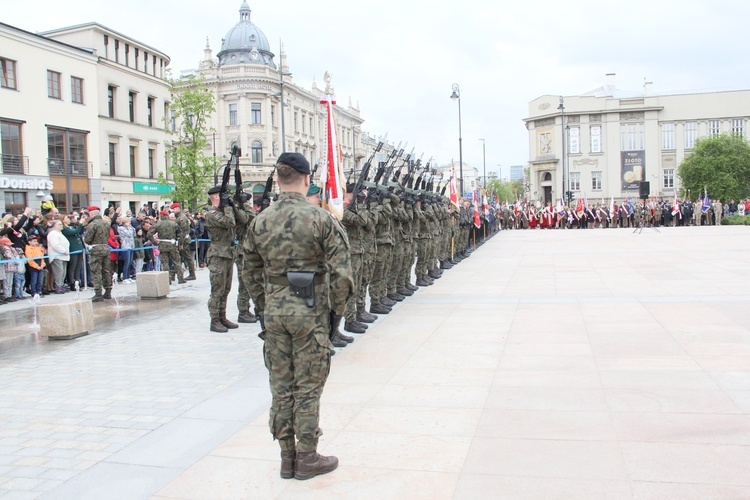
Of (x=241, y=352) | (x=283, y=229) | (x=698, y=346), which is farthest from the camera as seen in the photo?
(x=241, y=352)

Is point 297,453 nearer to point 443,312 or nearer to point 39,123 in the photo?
point 443,312

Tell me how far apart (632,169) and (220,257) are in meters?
78.6

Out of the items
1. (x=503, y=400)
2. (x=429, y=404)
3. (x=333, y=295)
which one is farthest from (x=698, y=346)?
(x=333, y=295)

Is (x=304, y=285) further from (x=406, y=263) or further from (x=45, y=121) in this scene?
(x=45, y=121)

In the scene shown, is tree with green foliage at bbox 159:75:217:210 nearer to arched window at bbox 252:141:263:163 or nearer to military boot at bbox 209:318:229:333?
military boot at bbox 209:318:229:333

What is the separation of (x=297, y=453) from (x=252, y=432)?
3.42 ft

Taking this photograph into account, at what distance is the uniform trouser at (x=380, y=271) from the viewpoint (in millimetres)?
10609

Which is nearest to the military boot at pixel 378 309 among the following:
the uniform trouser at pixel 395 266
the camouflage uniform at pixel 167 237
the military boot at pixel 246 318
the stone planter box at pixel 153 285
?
the uniform trouser at pixel 395 266

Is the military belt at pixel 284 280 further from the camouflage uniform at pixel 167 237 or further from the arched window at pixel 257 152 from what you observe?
the arched window at pixel 257 152

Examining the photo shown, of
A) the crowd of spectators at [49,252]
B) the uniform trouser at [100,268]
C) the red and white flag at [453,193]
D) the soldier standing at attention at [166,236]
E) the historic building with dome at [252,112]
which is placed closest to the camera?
the uniform trouser at [100,268]

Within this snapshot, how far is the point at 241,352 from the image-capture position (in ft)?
26.9

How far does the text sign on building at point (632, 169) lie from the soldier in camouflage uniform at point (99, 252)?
249 feet

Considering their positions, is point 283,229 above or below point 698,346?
above

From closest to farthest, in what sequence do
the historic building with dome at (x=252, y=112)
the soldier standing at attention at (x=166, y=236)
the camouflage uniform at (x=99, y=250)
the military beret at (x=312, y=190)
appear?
the military beret at (x=312, y=190) < the camouflage uniform at (x=99, y=250) < the soldier standing at attention at (x=166, y=236) < the historic building with dome at (x=252, y=112)
